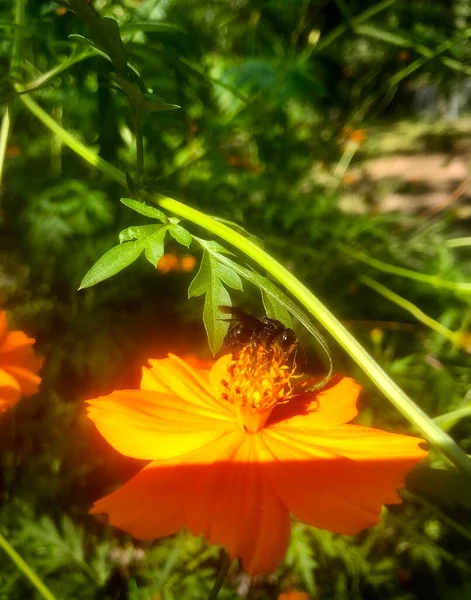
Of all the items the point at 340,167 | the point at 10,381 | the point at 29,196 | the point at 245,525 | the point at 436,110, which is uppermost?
the point at 436,110

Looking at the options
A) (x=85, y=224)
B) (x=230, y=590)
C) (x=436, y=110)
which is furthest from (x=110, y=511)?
(x=436, y=110)

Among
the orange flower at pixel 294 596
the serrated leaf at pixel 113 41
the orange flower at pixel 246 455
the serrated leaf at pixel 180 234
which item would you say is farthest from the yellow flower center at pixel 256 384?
the orange flower at pixel 294 596

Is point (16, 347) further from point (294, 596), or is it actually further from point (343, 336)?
point (294, 596)

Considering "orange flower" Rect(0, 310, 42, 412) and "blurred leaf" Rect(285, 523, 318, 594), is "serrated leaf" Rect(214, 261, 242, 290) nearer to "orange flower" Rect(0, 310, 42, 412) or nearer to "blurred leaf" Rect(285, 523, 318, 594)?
"orange flower" Rect(0, 310, 42, 412)

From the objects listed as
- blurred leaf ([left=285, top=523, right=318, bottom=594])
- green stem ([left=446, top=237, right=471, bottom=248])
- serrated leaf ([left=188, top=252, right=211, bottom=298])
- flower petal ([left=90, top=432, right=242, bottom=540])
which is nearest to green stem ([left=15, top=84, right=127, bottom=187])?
serrated leaf ([left=188, top=252, right=211, bottom=298])

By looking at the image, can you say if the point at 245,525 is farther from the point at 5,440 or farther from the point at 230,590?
the point at 5,440

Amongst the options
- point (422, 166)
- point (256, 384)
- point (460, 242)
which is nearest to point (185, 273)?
point (460, 242)
